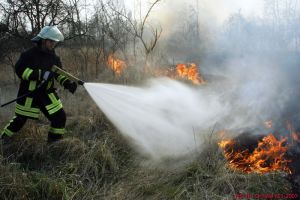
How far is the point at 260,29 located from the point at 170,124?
1382 cm

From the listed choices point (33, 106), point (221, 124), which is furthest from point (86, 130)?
point (221, 124)

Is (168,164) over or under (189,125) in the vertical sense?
under

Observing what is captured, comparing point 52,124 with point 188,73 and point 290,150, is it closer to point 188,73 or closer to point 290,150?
point 290,150

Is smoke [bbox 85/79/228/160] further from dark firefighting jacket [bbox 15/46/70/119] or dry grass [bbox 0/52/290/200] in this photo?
A: dark firefighting jacket [bbox 15/46/70/119]

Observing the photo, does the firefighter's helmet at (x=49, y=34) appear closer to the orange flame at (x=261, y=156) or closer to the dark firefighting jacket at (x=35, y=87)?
the dark firefighting jacket at (x=35, y=87)

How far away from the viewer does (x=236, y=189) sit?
12.7 feet

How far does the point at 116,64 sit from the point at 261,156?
5.94m

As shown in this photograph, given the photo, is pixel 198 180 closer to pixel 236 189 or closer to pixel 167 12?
pixel 236 189

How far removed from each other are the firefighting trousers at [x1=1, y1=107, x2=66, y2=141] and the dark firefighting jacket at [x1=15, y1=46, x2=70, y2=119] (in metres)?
0.06

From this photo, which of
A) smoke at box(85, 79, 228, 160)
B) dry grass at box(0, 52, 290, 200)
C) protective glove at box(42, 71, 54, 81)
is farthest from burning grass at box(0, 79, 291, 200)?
protective glove at box(42, 71, 54, 81)

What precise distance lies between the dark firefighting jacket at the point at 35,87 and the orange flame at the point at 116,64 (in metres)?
3.82

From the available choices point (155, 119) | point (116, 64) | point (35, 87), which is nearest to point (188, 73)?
point (116, 64)

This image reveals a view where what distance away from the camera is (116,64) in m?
9.70

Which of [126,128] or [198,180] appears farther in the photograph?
[126,128]
